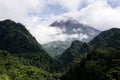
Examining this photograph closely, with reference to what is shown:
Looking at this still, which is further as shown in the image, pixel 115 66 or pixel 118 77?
pixel 115 66

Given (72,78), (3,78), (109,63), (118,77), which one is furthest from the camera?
(3,78)

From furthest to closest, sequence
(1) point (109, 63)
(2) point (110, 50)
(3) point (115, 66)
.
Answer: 1. (2) point (110, 50)
2. (1) point (109, 63)
3. (3) point (115, 66)

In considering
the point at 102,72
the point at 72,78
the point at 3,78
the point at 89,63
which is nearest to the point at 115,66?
the point at 102,72

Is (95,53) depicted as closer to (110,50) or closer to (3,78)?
(110,50)

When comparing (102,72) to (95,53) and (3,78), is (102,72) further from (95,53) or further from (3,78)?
(3,78)

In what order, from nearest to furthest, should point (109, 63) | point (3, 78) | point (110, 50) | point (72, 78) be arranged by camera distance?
1. point (109, 63)
2. point (110, 50)
3. point (72, 78)
4. point (3, 78)

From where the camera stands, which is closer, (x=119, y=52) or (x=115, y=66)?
(x=115, y=66)

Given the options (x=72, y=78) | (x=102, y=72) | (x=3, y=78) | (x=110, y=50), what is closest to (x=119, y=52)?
(x=110, y=50)

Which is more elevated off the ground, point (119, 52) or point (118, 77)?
point (119, 52)

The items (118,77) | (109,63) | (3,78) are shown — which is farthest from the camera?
(3,78)
